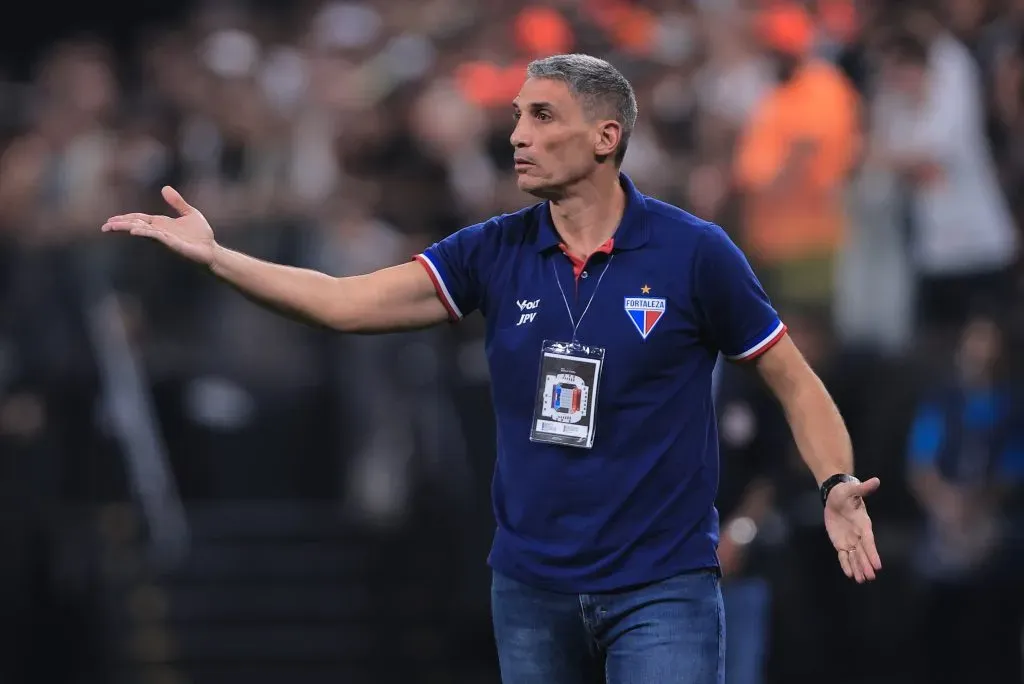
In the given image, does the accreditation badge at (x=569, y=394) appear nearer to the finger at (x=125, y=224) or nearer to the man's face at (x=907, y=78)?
the finger at (x=125, y=224)

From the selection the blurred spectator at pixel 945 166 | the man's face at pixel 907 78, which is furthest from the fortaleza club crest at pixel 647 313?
the man's face at pixel 907 78

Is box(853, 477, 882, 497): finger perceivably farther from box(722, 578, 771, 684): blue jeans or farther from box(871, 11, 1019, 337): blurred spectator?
box(871, 11, 1019, 337): blurred spectator

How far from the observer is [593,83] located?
3.95 meters

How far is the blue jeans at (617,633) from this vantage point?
3.74 meters

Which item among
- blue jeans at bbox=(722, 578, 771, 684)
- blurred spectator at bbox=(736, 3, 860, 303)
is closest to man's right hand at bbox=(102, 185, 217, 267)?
blue jeans at bbox=(722, 578, 771, 684)

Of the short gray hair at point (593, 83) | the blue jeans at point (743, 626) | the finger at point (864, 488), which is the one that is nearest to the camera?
the finger at point (864, 488)

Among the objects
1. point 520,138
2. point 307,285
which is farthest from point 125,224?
point 520,138

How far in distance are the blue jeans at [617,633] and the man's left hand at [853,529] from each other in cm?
32

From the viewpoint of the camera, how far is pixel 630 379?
12.5ft

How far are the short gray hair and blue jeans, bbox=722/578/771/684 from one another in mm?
2374

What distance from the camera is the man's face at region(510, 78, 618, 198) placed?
3.92 metres

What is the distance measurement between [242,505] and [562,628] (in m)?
6.38

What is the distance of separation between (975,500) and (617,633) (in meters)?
4.98

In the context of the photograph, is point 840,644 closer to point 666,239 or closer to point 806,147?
point 806,147
